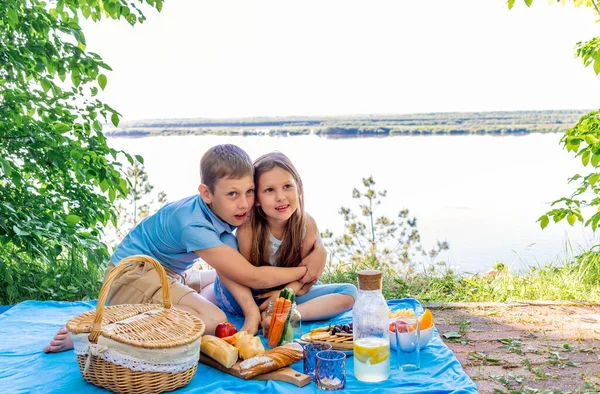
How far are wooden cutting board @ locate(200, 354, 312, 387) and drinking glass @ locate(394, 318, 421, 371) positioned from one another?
41 cm

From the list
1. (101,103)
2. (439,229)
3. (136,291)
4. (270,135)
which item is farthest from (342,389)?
(270,135)

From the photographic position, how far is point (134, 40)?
20.2 m

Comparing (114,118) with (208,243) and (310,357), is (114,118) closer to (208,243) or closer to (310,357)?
(208,243)

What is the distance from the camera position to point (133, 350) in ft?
7.09

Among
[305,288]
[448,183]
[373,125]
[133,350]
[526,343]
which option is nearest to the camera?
[133,350]

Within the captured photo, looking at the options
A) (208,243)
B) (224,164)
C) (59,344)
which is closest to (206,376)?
(208,243)

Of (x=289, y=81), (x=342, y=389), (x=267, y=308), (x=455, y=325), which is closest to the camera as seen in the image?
(x=342, y=389)

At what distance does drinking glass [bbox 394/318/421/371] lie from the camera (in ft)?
8.09

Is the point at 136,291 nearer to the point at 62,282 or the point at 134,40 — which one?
the point at 62,282

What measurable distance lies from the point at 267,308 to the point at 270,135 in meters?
14.2

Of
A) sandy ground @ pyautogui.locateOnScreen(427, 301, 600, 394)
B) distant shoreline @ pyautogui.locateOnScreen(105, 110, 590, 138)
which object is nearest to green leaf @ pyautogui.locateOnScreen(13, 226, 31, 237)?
sandy ground @ pyautogui.locateOnScreen(427, 301, 600, 394)

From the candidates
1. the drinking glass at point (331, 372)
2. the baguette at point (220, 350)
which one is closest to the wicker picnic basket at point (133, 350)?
the baguette at point (220, 350)

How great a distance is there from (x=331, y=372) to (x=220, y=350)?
19.5 inches

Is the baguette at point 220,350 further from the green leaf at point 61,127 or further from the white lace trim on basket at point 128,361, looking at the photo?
the green leaf at point 61,127
